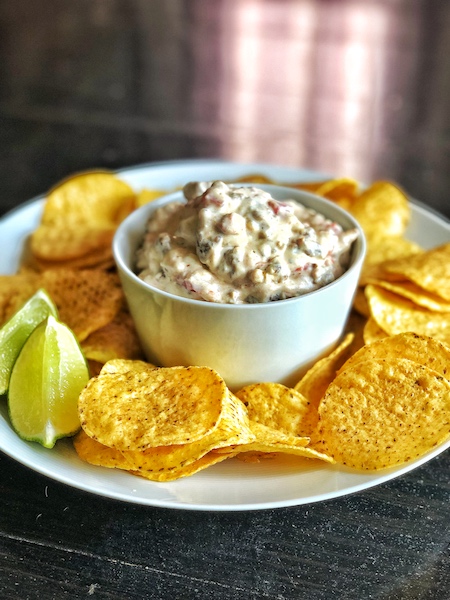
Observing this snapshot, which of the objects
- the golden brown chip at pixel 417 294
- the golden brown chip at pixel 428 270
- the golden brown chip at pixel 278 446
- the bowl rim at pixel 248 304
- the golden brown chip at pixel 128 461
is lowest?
the golden brown chip at pixel 128 461

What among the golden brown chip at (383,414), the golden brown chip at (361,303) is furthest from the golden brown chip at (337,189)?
the golden brown chip at (383,414)

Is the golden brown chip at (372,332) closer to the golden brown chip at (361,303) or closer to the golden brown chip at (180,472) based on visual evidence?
the golden brown chip at (361,303)

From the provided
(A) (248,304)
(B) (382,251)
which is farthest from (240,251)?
(B) (382,251)

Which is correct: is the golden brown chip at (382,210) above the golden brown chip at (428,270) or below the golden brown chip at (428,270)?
below

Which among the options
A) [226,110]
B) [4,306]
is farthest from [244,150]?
[4,306]

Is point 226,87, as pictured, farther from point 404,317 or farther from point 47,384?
point 47,384

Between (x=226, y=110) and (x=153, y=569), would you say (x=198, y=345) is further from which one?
(x=226, y=110)

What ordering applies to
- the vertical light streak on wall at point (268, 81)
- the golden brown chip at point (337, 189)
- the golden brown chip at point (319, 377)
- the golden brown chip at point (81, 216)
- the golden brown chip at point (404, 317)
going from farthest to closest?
1. the vertical light streak on wall at point (268, 81)
2. the golden brown chip at point (337, 189)
3. the golden brown chip at point (81, 216)
4. the golden brown chip at point (404, 317)
5. the golden brown chip at point (319, 377)
